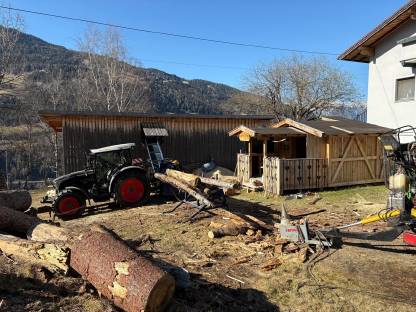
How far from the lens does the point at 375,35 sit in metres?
17.5

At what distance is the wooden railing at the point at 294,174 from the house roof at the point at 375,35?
6.07 meters

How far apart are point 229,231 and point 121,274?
480 centimetres

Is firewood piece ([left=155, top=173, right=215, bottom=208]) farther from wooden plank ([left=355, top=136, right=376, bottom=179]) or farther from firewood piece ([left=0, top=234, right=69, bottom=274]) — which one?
wooden plank ([left=355, top=136, right=376, bottom=179])

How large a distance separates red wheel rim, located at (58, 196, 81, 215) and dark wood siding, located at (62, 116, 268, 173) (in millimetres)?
6388

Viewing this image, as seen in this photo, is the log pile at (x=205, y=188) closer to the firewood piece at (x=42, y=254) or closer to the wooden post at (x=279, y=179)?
the wooden post at (x=279, y=179)

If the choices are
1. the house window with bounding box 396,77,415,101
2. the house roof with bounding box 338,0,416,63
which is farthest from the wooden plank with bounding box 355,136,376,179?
the house roof with bounding box 338,0,416,63

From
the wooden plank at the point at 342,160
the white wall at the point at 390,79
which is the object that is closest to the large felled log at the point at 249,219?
the wooden plank at the point at 342,160

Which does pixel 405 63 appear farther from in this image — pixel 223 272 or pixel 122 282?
pixel 122 282

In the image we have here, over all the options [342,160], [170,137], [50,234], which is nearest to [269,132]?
[342,160]

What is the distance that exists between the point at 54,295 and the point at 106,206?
9.01 meters

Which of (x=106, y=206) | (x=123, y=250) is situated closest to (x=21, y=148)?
(x=106, y=206)

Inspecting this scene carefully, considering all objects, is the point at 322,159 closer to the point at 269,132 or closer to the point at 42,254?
the point at 269,132

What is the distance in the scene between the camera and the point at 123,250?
17.2 ft

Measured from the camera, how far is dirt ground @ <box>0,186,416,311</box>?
199 inches
